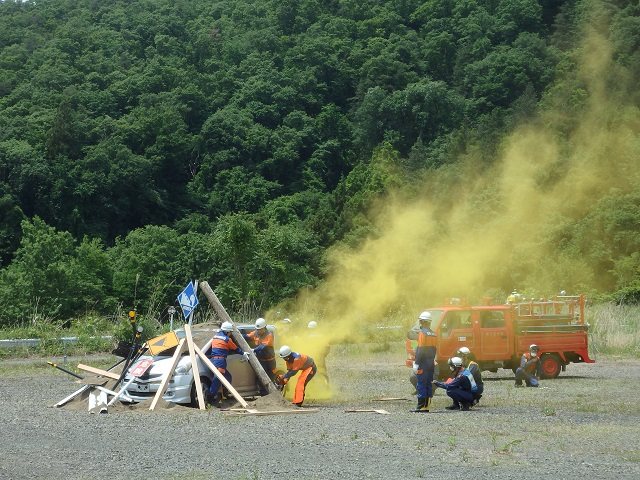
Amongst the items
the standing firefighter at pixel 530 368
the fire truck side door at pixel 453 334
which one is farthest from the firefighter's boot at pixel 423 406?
the fire truck side door at pixel 453 334

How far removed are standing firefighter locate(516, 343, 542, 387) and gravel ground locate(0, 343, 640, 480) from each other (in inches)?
41.8

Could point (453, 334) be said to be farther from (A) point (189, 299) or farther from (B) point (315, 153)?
(B) point (315, 153)

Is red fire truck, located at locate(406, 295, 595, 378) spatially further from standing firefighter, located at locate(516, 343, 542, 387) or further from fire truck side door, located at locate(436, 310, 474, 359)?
standing firefighter, located at locate(516, 343, 542, 387)

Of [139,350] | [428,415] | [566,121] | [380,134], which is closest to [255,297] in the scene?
[139,350]

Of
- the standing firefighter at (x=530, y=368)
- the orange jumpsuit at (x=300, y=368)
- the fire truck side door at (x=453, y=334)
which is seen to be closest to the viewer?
the orange jumpsuit at (x=300, y=368)

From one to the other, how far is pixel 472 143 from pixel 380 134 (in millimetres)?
19681

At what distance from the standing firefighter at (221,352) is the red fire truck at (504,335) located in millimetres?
6824

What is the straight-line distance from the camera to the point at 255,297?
45.8 meters

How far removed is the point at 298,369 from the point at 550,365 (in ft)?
31.0

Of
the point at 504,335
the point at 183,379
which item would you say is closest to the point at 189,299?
the point at 183,379

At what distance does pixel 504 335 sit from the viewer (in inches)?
997

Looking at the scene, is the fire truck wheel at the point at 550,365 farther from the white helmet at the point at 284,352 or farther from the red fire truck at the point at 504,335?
the white helmet at the point at 284,352

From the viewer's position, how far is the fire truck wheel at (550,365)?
84.2ft

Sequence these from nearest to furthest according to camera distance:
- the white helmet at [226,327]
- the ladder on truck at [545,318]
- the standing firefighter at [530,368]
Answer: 1. the white helmet at [226,327]
2. the standing firefighter at [530,368]
3. the ladder on truck at [545,318]
